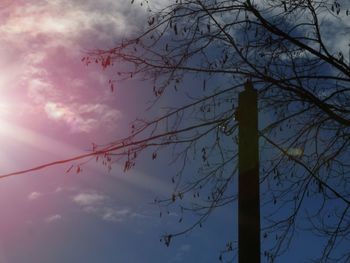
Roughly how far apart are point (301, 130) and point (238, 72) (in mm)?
1478

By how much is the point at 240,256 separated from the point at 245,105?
1789 millimetres

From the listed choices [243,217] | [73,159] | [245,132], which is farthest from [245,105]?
[73,159]

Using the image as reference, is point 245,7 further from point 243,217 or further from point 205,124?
point 243,217

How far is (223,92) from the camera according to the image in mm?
9266

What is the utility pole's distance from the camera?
686 centimetres

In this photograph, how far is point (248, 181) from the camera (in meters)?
7.21

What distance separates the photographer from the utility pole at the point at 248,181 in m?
6.86

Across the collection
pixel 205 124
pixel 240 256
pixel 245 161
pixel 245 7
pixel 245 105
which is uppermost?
pixel 245 7

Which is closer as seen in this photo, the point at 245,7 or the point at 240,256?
the point at 240,256

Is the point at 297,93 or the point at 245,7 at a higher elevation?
the point at 245,7

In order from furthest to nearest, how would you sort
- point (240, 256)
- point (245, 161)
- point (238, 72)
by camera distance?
point (238, 72) → point (245, 161) → point (240, 256)

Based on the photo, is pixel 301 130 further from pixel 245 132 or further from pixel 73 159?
pixel 73 159

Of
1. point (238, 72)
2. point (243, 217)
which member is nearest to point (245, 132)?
point (243, 217)

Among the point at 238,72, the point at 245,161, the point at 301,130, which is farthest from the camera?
the point at 301,130
